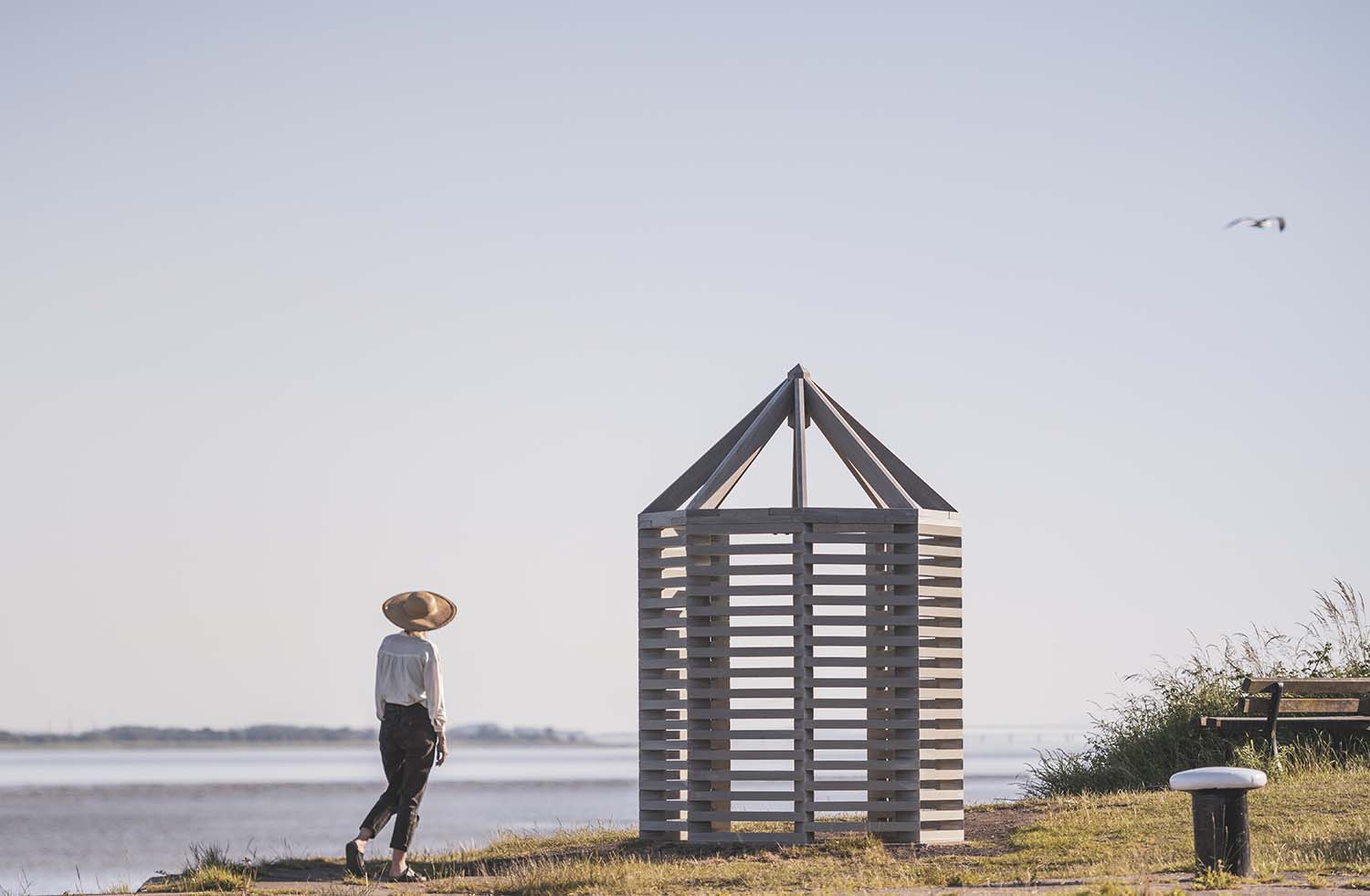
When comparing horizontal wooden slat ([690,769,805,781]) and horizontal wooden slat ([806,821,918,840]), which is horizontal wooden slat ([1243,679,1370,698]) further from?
horizontal wooden slat ([690,769,805,781])

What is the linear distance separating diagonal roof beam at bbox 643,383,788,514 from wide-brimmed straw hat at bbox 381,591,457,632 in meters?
2.50

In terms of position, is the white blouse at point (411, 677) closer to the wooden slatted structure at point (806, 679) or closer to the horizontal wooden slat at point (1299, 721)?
the wooden slatted structure at point (806, 679)

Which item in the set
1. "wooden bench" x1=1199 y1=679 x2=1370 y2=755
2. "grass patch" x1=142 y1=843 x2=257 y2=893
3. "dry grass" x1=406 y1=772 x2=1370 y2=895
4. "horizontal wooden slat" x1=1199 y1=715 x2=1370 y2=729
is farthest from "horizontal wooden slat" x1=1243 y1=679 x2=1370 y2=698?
"grass patch" x1=142 y1=843 x2=257 y2=893

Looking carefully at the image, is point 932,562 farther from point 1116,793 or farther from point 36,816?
point 36,816

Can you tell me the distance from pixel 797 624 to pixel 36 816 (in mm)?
32585

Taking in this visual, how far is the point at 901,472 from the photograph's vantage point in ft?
53.4

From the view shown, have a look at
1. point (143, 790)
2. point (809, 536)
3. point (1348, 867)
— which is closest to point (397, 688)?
point (809, 536)

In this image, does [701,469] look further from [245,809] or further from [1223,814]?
[245,809]

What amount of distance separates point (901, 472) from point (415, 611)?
15.1 feet

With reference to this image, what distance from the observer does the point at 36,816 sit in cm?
4244

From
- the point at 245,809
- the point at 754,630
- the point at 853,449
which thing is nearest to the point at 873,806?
the point at 754,630

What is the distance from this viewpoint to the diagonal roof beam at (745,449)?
1543 cm

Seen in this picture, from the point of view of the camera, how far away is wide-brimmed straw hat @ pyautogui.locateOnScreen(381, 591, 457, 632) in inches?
546

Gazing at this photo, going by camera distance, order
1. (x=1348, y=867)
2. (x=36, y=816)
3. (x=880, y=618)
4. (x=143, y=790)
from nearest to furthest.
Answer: (x=1348, y=867)
(x=880, y=618)
(x=36, y=816)
(x=143, y=790)
